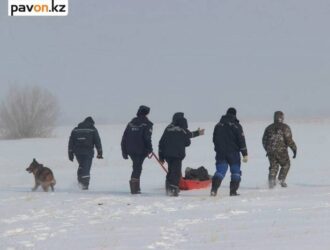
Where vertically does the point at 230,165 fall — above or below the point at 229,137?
below

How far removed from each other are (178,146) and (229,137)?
0.95 metres

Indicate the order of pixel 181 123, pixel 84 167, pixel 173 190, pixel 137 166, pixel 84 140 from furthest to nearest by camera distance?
1. pixel 84 167
2. pixel 84 140
3. pixel 137 166
4. pixel 181 123
5. pixel 173 190

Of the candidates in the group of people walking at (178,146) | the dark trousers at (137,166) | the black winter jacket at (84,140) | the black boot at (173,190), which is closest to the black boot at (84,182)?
the group of people walking at (178,146)

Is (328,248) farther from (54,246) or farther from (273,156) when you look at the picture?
(273,156)

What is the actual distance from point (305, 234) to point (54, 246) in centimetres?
260

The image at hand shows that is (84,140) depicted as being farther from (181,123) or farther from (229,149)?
(229,149)

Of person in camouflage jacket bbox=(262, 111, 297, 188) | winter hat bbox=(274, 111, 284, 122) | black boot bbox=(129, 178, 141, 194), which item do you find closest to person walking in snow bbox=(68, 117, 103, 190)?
black boot bbox=(129, 178, 141, 194)

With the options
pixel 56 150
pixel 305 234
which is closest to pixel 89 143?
pixel 305 234

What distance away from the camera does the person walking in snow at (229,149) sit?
10562 millimetres

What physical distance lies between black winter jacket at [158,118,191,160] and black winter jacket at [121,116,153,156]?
1.31ft

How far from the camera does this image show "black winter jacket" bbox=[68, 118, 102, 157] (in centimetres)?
1288

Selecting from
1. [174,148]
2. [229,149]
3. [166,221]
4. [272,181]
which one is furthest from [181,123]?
[166,221]

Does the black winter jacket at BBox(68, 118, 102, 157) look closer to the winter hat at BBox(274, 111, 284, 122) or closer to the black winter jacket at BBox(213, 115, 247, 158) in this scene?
the black winter jacket at BBox(213, 115, 247, 158)

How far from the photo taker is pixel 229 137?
35.0ft
